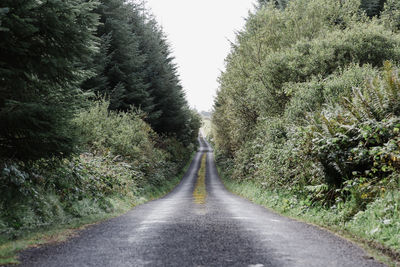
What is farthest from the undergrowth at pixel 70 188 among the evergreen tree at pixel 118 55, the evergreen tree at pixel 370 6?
the evergreen tree at pixel 370 6

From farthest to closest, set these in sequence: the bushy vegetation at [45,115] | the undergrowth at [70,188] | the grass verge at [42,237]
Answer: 1. the undergrowth at [70,188]
2. the bushy vegetation at [45,115]
3. the grass verge at [42,237]

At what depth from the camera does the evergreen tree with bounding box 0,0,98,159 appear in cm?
554

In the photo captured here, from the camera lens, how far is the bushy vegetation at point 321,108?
7918 mm

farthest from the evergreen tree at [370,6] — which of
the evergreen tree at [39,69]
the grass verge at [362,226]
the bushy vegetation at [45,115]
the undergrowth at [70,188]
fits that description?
the evergreen tree at [39,69]

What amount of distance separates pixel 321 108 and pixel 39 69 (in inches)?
472

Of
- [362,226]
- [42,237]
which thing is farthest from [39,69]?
[362,226]

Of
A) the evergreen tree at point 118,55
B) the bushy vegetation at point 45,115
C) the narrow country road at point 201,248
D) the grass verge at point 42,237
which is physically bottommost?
the grass verge at point 42,237

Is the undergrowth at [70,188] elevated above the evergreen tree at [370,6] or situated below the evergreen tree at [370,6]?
below

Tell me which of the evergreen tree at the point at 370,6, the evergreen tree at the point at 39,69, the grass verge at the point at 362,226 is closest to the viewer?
the grass verge at the point at 362,226

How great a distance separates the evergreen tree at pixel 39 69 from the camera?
5539mm

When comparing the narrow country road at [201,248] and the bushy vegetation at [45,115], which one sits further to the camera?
the bushy vegetation at [45,115]

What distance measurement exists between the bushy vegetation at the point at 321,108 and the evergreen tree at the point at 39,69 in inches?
264

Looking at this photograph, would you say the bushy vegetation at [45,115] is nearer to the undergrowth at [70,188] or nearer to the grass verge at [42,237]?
the undergrowth at [70,188]

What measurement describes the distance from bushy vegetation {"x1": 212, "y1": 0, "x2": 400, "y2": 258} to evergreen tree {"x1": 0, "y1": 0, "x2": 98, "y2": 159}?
22.0 feet
